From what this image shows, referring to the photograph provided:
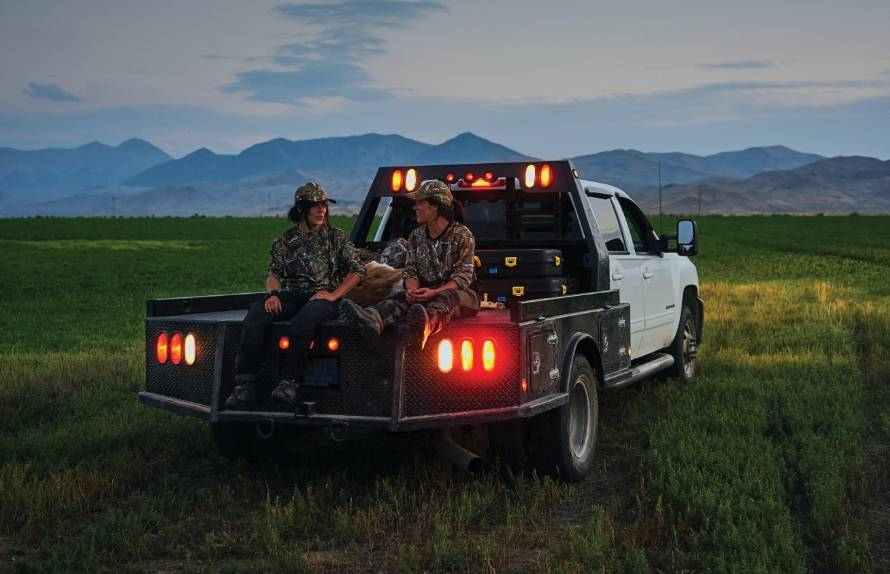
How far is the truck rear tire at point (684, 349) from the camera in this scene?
10977 millimetres

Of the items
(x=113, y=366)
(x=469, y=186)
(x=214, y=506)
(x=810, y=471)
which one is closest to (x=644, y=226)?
(x=469, y=186)

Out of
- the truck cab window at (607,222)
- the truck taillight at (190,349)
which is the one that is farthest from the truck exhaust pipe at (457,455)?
the truck cab window at (607,222)

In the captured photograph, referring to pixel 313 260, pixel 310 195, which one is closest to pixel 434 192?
pixel 310 195

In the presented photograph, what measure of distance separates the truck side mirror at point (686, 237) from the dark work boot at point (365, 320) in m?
4.56

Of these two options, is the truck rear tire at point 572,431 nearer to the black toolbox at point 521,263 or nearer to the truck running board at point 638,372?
the truck running board at point 638,372

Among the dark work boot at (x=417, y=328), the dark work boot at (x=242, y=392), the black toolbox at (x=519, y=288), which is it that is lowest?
the dark work boot at (x=242, y=392)

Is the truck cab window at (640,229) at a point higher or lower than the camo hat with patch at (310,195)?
lower

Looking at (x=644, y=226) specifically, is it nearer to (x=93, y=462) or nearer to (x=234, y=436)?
(x=234, y=436)

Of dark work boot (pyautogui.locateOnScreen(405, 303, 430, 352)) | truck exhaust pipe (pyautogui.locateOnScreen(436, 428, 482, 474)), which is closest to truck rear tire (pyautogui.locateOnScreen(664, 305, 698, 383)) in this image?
truck exhaust pipe (pyautogui.locateOnScreen(436, 428, 482, 474))

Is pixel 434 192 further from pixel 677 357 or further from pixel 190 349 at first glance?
pixel 677 357

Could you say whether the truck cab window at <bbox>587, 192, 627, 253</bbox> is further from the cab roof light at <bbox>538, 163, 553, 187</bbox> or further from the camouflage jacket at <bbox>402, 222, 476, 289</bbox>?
the camouflage jacket at <bbox>402, 222, 476, 289</bbox>

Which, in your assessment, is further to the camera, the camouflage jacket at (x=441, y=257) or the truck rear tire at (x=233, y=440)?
the truck rear tire at (x=233, y=440)

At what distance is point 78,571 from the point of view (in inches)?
216

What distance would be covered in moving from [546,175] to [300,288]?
228 cm
